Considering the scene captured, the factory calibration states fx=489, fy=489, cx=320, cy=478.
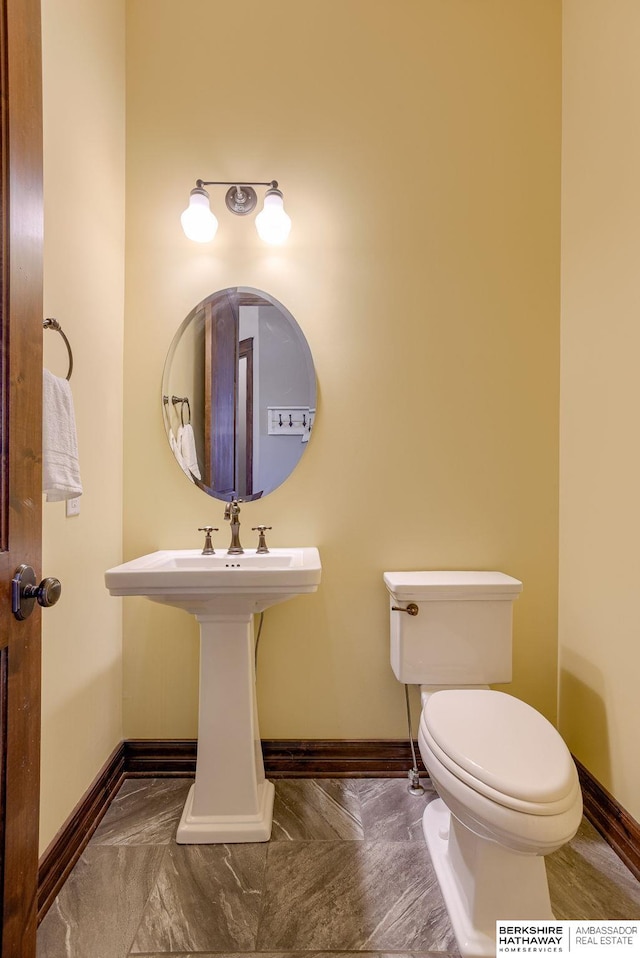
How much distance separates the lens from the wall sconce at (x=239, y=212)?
173cm

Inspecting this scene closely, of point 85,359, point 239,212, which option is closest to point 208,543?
point 85,359

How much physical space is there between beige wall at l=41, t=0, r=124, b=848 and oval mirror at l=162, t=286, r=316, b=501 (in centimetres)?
24

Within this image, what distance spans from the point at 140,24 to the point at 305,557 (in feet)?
6.81

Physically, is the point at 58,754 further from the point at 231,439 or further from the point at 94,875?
the point at 231,439

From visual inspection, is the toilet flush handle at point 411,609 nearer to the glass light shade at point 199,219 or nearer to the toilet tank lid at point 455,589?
the toilet tank lid at point 455,589

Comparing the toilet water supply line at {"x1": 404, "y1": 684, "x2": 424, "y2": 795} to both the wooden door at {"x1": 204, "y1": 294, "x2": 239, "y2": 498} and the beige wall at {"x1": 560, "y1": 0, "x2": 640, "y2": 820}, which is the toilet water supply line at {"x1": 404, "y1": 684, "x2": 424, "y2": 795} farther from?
the wooden door at {"x1": 204, "y1": 294, "x2": 239, "y2": 498}

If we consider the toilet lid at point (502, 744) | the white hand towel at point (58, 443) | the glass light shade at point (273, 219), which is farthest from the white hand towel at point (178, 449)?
the toilet lid at point (502, 744)

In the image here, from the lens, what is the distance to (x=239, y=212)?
1.83m

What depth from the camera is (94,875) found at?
1.36m

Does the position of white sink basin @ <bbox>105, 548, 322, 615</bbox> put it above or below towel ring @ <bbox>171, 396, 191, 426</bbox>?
below

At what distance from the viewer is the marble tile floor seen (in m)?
1.17

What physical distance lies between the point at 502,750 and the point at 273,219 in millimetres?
1781

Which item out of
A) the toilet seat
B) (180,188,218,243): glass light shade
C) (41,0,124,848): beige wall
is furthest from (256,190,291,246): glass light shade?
the toilet seat

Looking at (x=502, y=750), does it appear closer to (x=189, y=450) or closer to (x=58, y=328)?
(x=189, y=450)
